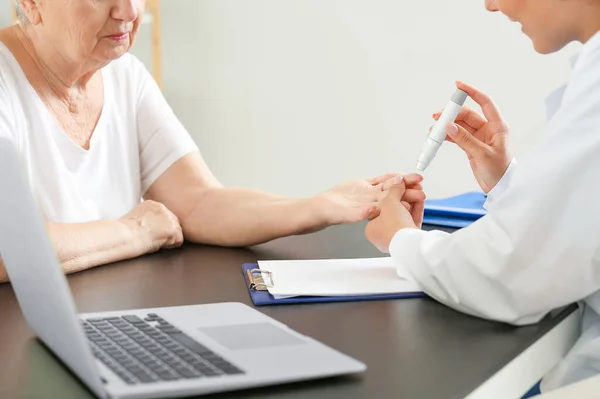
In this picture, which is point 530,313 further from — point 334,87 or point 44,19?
point 334,87

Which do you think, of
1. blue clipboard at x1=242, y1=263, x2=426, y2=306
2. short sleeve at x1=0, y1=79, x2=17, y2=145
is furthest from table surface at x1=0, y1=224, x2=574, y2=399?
short sleeve at x1=0, y1=79, x2=17, y2=145

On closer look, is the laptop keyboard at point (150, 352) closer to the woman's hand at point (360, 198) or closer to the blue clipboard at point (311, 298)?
the blue clipboard at point (311, 298)

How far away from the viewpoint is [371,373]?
87 cm

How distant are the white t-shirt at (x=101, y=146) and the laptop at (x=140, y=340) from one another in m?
0.61

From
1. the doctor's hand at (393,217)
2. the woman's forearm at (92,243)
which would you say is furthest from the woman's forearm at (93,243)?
the doctor's hand at (393,217)

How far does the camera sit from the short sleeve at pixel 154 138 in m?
1.80

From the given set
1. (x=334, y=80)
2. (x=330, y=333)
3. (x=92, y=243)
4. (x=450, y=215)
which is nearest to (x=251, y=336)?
(x=330, y=333)

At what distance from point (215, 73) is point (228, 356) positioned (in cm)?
310

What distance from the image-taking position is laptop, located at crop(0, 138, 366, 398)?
0.75 m

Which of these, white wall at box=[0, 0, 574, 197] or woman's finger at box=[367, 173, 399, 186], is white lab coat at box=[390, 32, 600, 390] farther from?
white wall at box=[0, 0, 574, 197]

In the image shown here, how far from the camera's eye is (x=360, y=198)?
59.5 inches

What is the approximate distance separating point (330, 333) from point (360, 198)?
54 centimetres

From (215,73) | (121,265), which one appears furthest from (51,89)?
(215,73)

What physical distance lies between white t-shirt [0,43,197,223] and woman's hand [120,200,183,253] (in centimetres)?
17
